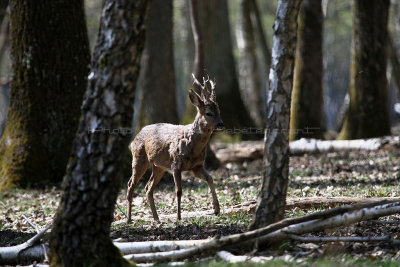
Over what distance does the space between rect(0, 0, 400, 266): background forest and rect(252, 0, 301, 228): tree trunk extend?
1 centimetres

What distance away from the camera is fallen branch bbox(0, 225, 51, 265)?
6344 millimetres

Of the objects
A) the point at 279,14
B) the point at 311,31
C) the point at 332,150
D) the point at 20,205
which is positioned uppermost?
the point at 311,31

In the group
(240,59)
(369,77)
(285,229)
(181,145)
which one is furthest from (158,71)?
(240,59)

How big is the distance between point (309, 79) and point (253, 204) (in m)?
9.61

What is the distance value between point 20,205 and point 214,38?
11995 millimetres

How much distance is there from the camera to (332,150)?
1537 centimetres

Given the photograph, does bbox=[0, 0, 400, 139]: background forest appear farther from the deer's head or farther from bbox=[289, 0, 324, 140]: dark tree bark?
the deer's head

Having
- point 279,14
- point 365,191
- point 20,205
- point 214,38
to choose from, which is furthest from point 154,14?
point 279,14

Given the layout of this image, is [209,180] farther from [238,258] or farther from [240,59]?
[240,59]

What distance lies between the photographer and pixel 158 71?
1930cm

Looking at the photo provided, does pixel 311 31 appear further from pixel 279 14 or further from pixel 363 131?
pixel 279 14

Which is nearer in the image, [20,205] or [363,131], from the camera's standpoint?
[20,205]

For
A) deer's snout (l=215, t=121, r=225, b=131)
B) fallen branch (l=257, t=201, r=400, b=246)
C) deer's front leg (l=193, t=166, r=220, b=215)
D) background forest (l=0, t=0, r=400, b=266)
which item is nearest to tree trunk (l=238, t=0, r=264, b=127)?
background forest (l=0, t=0, r=400, b=266)

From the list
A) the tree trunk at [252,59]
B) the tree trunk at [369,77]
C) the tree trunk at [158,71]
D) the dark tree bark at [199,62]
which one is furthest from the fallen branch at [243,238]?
the tree trunk at [252,59]
